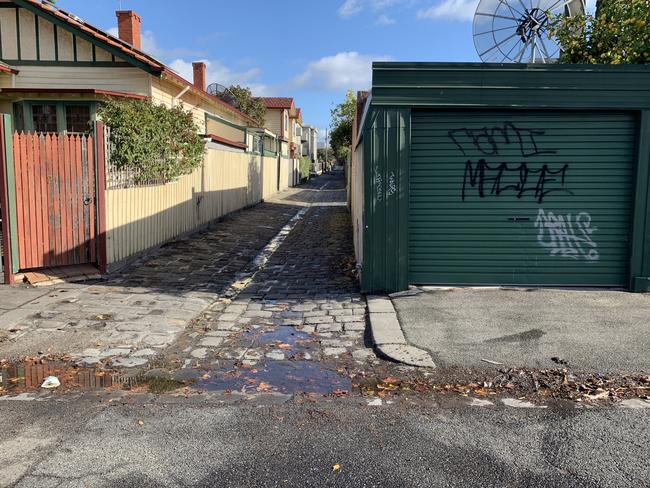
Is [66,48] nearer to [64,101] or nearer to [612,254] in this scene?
[64,101]

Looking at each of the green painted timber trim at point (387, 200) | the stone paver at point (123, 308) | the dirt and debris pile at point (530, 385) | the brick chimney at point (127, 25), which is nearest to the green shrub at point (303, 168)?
the brick chimney at point (127, 25)

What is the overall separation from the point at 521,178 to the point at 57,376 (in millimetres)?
6437

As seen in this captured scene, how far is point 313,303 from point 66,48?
A: 11.2 meters

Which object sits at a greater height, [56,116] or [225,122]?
[225,122]

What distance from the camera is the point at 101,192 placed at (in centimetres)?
947

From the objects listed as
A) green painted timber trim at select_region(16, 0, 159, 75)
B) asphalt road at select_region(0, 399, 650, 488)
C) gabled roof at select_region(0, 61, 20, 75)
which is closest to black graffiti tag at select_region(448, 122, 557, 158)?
asphalt road at select_region(0, 399, 650, 488)

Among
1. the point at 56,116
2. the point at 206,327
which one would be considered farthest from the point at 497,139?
the point at 56,116

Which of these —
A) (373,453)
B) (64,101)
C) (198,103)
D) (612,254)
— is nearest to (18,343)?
(373,453)

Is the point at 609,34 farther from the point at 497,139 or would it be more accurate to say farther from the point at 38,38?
the point at 38,38

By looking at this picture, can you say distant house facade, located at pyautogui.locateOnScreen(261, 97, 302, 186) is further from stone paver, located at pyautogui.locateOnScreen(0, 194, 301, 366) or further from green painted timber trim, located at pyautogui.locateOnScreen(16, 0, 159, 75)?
stone paver, located at pyautogui.locateOnScreen(0, 194, 301, 366)

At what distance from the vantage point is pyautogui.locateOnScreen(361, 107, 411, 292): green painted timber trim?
7863 mm

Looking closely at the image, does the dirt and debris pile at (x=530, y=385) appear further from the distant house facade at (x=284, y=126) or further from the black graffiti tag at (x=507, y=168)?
the distant house facade at (x=284, y=126)

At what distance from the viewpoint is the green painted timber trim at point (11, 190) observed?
8276 mm

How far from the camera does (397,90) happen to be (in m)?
7.76
